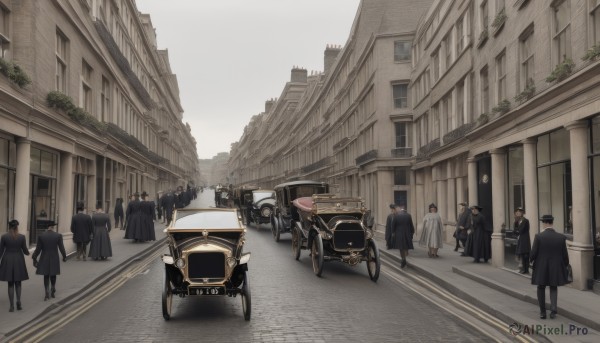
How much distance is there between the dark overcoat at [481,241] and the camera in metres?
16.3

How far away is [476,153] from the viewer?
18719 millimetres

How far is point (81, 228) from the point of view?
15.8 m

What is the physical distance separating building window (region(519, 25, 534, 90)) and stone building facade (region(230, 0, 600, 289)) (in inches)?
1.6

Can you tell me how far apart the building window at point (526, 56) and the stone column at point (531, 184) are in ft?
6.19

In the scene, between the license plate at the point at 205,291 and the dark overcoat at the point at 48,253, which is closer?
the license plate at the point at 205,291

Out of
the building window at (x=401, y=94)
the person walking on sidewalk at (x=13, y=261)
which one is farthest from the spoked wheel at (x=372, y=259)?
the building window at (x=401, y=94)

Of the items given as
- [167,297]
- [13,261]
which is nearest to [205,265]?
[167,297]

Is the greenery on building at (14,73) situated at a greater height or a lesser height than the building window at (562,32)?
lesser

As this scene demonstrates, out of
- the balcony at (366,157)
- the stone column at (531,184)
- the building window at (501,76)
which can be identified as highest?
the building window at (501,76)

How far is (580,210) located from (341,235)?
212 inches

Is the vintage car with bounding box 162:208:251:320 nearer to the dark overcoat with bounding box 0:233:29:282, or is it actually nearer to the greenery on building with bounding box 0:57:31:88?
the dark overcoat with bounding box 0:233:29:282

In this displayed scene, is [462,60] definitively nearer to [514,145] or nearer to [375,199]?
[514,145]

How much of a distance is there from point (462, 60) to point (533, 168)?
8.47 m

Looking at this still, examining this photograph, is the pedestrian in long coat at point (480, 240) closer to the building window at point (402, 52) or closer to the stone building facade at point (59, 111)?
the stone building facade at point (59, 111)
